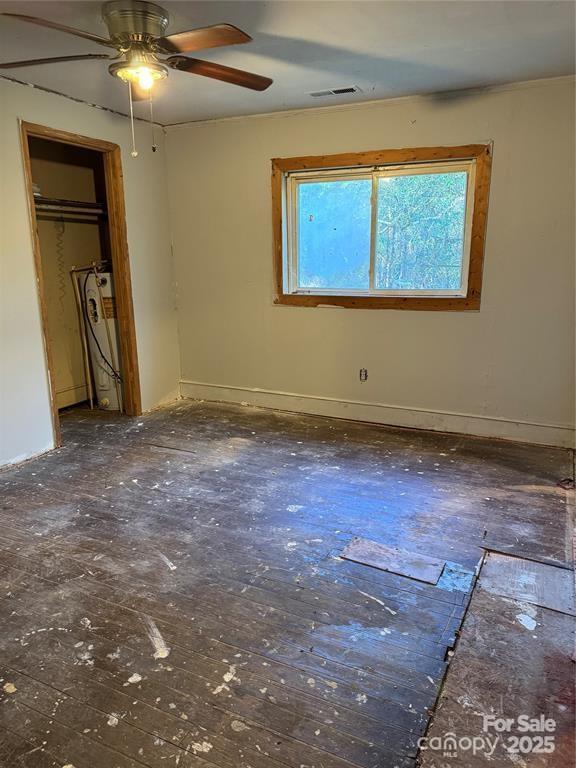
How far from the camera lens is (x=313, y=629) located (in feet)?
6.44

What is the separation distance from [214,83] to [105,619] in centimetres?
321

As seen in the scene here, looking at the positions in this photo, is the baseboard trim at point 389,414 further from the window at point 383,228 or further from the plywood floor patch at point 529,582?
the plywood floor patch at point 529,582

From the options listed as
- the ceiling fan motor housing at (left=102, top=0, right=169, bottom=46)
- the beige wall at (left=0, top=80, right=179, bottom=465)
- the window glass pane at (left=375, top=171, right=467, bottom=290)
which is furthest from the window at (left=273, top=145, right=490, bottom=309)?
the ceiling fan motor housing at (left=102, top=0, right=169, bottom=46)

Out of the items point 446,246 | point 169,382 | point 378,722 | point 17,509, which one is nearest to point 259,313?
point 169,382

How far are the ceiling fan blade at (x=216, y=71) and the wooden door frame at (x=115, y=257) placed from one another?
1.57 meters

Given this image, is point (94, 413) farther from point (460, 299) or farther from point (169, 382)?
point (460, 299)

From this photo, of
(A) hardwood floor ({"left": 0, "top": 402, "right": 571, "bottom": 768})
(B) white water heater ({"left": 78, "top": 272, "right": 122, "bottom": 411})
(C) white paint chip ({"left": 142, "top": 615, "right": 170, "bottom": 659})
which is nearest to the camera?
(A) hardwood floor ({"left": 0, "top": 402, "right": 571, "bottom": 768})

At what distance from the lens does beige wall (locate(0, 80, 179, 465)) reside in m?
3.36

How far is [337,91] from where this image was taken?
3557mm

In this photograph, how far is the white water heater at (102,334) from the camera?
449 cm

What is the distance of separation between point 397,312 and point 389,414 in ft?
2.81

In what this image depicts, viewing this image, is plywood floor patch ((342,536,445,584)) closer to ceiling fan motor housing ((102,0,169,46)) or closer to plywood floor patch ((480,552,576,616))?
plywood floor patch ((480,552,576,616))

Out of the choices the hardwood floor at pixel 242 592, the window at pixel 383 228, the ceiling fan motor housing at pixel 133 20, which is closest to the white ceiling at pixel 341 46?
the ceiling fan motor housing at pixel 133 20

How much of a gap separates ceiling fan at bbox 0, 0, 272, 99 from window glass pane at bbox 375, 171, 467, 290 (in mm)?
1695
